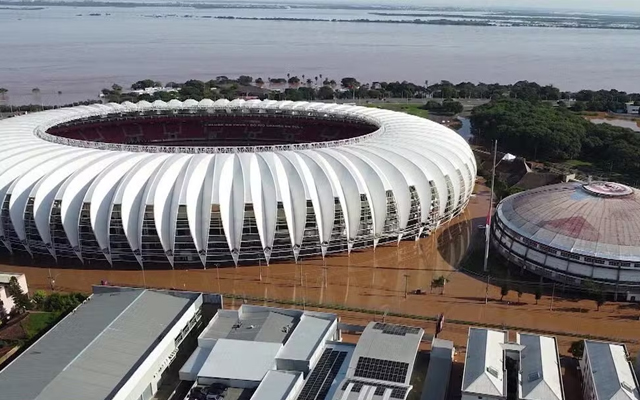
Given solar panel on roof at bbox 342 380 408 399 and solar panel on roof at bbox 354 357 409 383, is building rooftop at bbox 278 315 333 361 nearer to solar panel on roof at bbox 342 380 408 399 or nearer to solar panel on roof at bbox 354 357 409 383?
solar panel on roof at bbox 354 357 409 383

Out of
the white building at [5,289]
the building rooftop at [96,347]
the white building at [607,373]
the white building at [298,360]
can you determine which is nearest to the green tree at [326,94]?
the white building at [5,289]

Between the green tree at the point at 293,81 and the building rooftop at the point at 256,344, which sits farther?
the green tree at the point at 293,81

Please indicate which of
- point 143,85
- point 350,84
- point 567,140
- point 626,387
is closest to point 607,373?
point 626,387

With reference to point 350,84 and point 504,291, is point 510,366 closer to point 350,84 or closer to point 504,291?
point 504,291

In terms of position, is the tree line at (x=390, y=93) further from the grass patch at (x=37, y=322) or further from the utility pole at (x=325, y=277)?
the grass patch at (x=37, y=322)

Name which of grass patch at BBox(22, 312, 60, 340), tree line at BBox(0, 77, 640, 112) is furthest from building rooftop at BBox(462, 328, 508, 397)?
tree line at BBox(0, 77, 640, 112)
